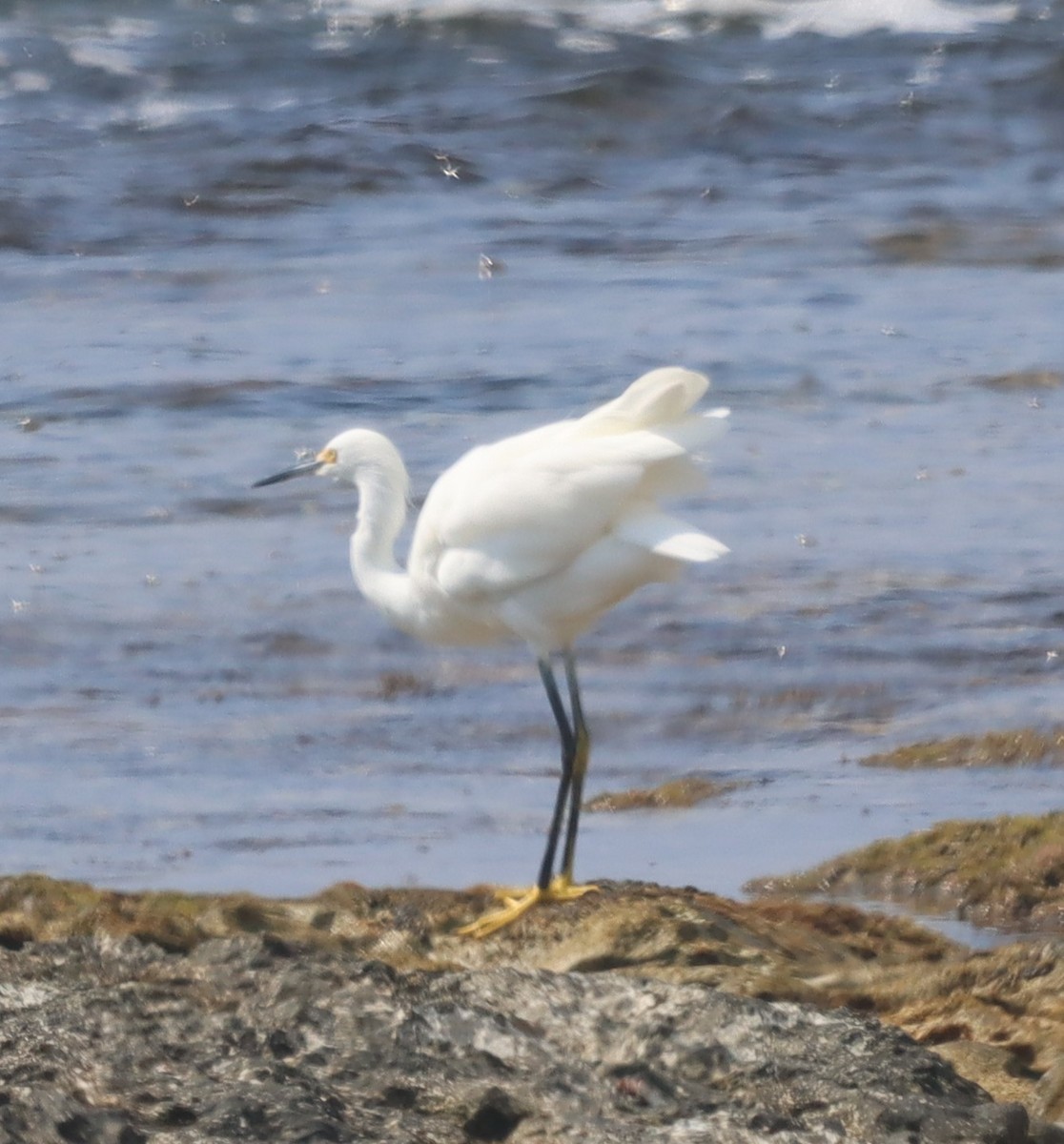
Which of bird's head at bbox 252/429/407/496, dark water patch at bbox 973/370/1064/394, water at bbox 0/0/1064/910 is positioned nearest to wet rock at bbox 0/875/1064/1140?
water at bbox 0/0/1064/910

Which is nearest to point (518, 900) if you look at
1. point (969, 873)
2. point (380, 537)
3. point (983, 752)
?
point (969, 873)

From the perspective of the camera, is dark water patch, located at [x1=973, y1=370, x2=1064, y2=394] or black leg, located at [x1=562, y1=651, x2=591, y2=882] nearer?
black leg, located at [x1=562, y1=651, x2=591, y2=882]

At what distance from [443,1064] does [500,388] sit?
9539mm

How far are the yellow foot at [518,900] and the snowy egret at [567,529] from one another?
0.01 metres

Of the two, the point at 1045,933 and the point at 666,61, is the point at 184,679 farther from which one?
the point at 666,61

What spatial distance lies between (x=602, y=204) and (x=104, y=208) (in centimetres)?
385

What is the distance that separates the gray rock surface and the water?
8.75ft

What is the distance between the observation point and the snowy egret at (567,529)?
5.66 meters

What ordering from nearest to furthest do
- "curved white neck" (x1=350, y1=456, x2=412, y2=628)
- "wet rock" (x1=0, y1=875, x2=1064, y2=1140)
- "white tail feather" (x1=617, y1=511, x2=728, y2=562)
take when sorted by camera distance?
"wet rock" (x1=0, y1=875, x2=1064, y2=1140) < "white tail feather" (x1=617, y1=511, x2=728, y2=562) < "curved white neck" (x1=350, y1=456, x2=412, y2=628)

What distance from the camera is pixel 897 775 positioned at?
7.05 m

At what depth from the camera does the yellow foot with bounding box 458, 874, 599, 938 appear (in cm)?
501

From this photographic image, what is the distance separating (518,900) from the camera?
534 cm

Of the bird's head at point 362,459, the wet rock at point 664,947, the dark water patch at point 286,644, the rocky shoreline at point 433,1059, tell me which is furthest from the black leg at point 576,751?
the dark water patch at point 286,644

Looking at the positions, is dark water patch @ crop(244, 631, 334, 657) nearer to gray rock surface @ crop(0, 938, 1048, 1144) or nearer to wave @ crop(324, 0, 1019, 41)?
gray rock surface @ crop(0, 938, 1048, 1144)
